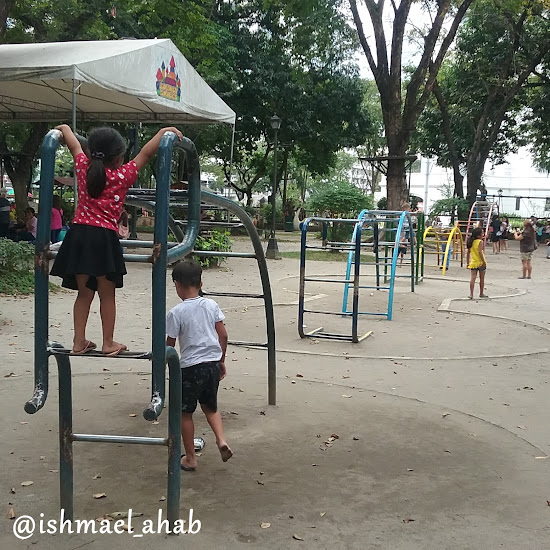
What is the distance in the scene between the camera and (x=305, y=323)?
929 cm

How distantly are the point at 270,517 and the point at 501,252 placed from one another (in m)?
23.7

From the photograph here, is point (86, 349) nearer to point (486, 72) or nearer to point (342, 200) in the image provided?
point (342, 200)

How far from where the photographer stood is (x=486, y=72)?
29.5m

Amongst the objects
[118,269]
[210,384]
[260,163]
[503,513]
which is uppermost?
[260,163]

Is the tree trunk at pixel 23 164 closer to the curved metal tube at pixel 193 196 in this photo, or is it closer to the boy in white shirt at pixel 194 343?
the boy in white shirt at pixel 194 343

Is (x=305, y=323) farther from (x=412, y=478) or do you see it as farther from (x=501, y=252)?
(x=501, y=252)

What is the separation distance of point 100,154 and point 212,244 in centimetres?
1174

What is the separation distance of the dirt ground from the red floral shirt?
1380 mm

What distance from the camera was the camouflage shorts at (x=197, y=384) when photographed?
3895 mm

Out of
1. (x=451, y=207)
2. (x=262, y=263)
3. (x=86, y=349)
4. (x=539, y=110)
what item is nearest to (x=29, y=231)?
(x=262, y=263)

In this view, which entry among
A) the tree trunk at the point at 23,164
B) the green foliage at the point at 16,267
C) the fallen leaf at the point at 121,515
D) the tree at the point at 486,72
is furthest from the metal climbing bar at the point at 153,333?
the tree at the point at 486,72

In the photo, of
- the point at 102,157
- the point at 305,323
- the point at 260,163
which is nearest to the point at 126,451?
the point at 102,157

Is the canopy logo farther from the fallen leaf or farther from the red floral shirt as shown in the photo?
the fallen leaf

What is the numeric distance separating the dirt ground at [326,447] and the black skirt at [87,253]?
1.18 meters
